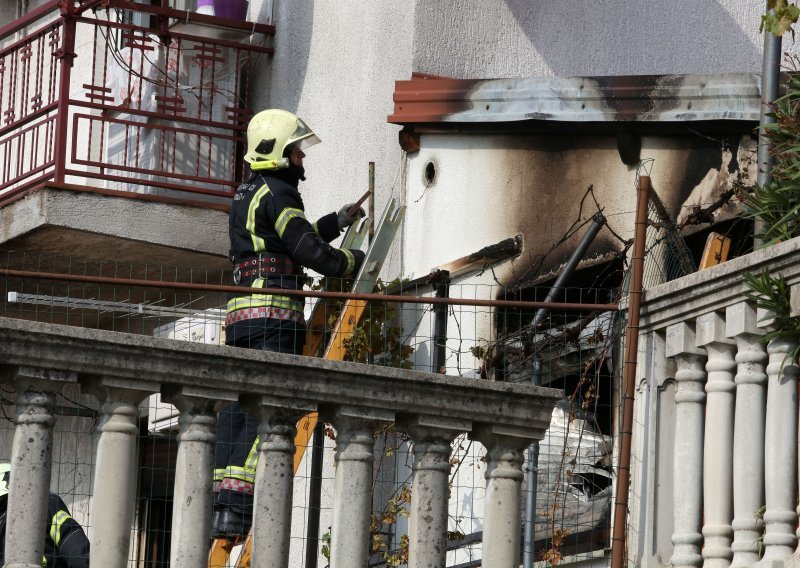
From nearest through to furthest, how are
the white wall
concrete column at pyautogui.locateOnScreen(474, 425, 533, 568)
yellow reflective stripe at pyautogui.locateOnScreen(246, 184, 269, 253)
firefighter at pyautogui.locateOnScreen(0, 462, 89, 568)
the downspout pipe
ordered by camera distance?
concrete column at pyautogui.locateOnScreen(474, 425, 533, 568), firefighter at pyautogui.locateOnScreen(0, 462, 89, 568), the downspout pipe, yellow reflective stripe at pyautogui.locateOnScreen(246, 184, 269, 253), the white wall

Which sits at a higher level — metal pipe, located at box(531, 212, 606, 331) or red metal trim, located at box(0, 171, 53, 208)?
red metal trim, located at box(0, 171, 53, 208)

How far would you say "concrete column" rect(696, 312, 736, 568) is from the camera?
641 centimetres

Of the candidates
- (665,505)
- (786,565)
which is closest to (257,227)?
(665,505)

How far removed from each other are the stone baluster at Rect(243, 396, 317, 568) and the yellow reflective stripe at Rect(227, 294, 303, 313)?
2263mm

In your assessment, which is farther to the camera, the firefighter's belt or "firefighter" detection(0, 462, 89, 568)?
the firefighter's belt

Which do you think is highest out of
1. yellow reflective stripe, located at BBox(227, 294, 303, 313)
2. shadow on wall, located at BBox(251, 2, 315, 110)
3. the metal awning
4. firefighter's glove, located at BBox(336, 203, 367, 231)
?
shadow on wall, located at BBox(251, 2, 315, 110)

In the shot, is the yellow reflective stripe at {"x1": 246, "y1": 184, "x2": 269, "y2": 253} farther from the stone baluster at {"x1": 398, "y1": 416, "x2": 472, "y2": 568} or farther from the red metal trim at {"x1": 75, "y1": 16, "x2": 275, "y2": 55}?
the stone baluster at {"x1": 398, "y1": 416, "x2": 472, "y2": 568}

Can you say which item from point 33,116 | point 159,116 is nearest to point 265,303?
point 159,116

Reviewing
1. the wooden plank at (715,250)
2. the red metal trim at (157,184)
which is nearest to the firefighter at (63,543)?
the wooden plank at (715,250)

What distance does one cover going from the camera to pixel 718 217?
926cm

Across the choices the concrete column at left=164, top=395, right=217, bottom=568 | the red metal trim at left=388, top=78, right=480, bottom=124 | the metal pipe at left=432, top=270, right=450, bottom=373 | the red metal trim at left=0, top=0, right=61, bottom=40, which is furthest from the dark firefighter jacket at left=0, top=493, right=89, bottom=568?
the red metal trim at left=0, top=0, right=61, bottom=40

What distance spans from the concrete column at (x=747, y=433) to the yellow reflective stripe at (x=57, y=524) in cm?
259

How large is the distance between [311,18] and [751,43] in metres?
2.71

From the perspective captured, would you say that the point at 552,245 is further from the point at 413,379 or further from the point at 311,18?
the point at 413,379
